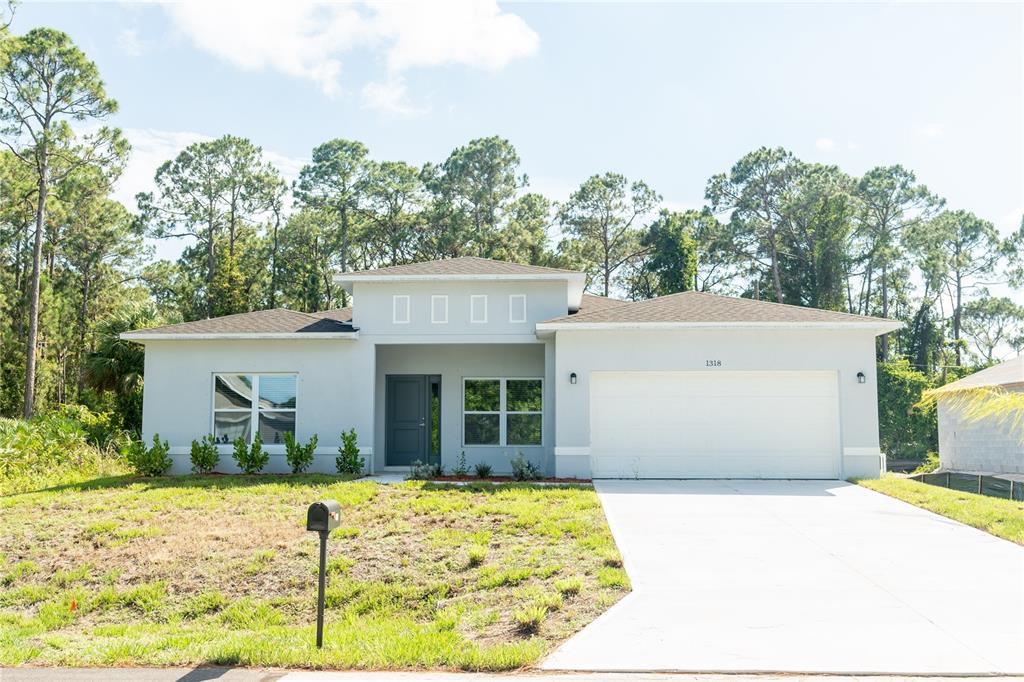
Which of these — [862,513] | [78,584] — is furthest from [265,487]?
[862,513]

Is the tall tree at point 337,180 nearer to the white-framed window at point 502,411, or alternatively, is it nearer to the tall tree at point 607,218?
the tall tree at point 607,218

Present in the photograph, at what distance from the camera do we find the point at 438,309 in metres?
16.3

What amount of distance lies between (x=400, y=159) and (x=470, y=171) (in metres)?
4.18

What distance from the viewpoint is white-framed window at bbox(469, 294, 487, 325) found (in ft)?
53.3

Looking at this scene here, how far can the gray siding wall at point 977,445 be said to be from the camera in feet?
59.1

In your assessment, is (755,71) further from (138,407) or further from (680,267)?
(680,267)

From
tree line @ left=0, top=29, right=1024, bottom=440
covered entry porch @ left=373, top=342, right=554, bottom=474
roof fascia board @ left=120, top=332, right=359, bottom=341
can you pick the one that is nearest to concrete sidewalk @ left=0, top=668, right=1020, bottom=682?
roof fascia board @ left=120, top=332, right=359, bottom=341

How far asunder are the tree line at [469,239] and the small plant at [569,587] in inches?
1152

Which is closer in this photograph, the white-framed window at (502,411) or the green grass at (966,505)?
the green grass at (966,505)

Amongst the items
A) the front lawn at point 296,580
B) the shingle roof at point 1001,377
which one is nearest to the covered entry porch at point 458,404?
the front lawn at point 296,580

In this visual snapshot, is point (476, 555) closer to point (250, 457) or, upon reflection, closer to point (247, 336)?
point (250, 457)

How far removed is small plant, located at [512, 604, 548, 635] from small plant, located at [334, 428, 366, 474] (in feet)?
30.3

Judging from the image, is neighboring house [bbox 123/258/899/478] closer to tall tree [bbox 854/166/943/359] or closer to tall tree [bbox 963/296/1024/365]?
tall tree [bbox 854/166/943/359]

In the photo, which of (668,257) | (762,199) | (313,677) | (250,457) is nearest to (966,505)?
(313,677)
